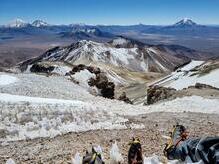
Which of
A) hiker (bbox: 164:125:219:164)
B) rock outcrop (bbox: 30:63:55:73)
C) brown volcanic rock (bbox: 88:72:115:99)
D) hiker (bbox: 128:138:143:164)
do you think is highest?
hiker (bbox: 164:125:219:164)

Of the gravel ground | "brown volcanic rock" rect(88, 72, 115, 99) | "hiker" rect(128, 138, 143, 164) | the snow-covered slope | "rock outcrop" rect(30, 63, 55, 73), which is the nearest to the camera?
"hiker" rect(128, 138, 143, 164)

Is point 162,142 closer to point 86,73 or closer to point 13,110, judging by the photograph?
point 13,110

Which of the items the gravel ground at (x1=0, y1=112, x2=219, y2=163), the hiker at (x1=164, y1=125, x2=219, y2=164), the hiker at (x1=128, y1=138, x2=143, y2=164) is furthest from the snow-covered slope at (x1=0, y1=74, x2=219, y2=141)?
the hiker at (x1=164, y1=125, x2=219, y2=164)

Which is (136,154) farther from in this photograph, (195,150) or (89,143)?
(89,143)

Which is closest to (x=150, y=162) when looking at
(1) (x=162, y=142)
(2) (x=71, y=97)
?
(1) (x=162, y=142)

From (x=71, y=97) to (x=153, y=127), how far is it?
17326mm

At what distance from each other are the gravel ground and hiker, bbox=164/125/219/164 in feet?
14.3

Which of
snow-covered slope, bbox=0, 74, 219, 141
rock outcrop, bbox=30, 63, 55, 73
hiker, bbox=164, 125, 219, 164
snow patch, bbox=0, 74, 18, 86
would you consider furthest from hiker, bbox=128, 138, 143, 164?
rock outcrop, bbox=30, 63, 55, 73

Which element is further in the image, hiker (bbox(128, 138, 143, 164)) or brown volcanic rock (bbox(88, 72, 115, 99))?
brown volcanic rock (bbox(88, 72, 115, 99))

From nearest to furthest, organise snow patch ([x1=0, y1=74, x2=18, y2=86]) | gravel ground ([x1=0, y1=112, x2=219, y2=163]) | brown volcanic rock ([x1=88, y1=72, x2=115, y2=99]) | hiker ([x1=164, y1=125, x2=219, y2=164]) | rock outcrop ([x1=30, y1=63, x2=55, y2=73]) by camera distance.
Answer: hiker ([x1=164, y1=125, x2=219, y2=164]) → gravel ground ([x1=0, y1=112, x2=219, y2=163]) → snow patch ([x1=0, y1=74, x2=18, y2=86]) → brown volcanic rock ([x1=88, y1=72, x2=115, y2=99]) → rock outcrop ([x1=30, y1=63, x2=55, y2=73])

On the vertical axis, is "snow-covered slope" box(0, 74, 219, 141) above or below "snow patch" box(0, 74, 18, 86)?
above

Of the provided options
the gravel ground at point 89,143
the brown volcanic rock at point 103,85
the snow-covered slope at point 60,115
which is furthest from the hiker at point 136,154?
the brown volcanic rock at point 103,85

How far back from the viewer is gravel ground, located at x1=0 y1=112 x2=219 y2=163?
1616 cm

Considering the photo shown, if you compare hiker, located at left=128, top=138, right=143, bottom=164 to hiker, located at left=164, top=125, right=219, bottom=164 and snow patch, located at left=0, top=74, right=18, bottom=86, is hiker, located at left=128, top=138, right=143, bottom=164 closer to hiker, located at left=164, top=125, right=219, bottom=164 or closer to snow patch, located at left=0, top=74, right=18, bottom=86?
hiker, located at left=164, top=125, right=219, bottom=164
